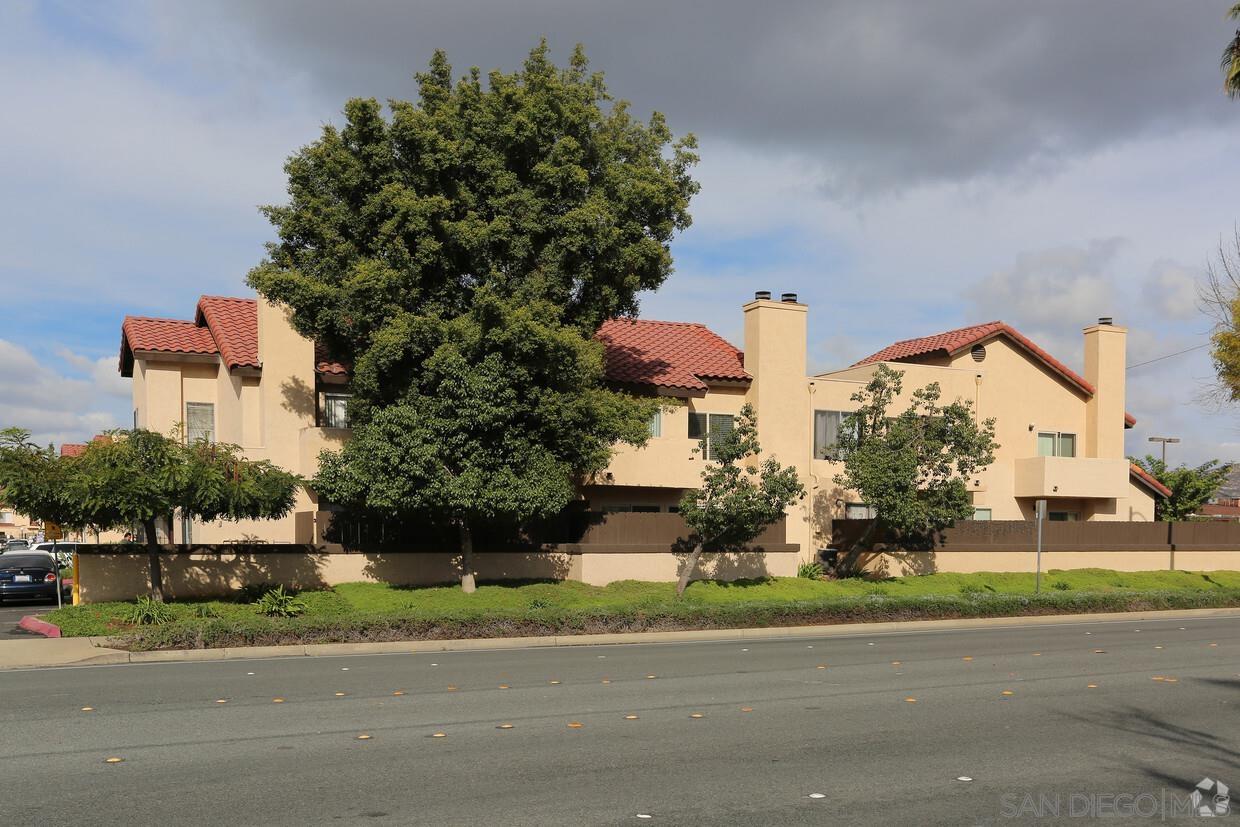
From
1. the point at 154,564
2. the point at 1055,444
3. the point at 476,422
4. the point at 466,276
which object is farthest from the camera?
the point at 1055,444

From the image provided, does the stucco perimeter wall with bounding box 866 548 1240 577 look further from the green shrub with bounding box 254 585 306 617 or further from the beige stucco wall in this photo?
the green shrub with bounding box 254 585 306 617

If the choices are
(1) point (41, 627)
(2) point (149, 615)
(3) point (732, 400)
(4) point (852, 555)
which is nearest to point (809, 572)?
(4) point (852, 555)

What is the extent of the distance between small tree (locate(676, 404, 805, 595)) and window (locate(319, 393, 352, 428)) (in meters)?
9.47

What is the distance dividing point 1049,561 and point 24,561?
3013 cm

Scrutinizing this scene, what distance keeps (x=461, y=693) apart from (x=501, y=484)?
455 inches

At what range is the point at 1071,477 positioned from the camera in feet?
123

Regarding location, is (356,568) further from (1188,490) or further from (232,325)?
(1188,490)

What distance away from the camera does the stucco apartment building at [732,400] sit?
2878 centimetres

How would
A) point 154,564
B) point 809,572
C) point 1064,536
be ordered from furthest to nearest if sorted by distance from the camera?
1. point 1064,536
2. point 809,572
3. point 154,564

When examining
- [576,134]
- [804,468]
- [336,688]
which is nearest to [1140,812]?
[336,688]

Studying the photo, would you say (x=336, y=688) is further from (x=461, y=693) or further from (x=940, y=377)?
(x=940, y=377)

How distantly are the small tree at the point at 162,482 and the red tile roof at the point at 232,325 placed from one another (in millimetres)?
6982

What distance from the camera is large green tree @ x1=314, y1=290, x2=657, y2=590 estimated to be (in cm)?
2372

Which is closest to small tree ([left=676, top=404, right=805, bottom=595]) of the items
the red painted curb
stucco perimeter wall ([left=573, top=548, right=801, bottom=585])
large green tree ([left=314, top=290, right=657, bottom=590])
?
stucco perimeter wall ([left=573, top=548, right=801, bottom=585])
